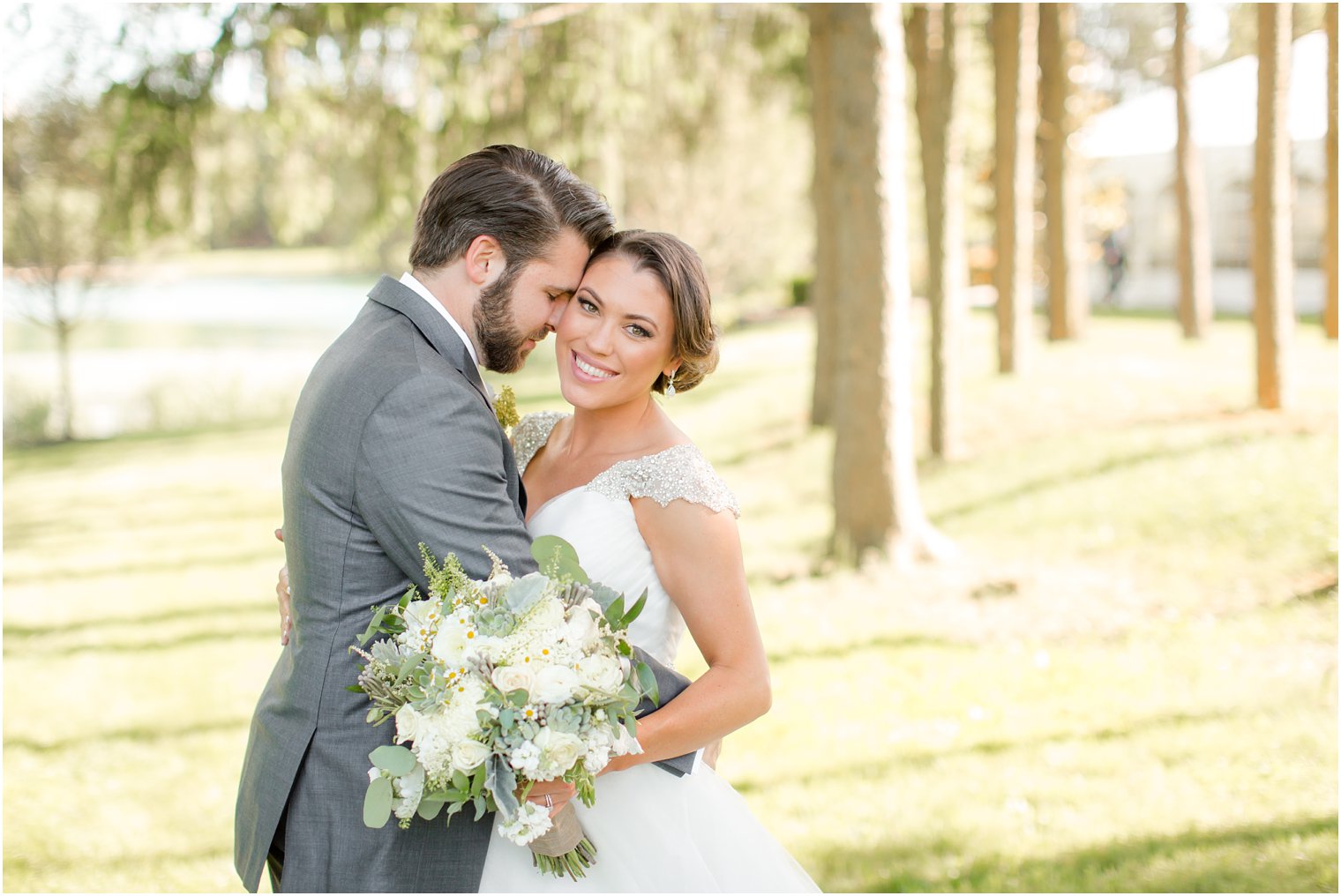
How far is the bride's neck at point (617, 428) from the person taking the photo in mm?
3074

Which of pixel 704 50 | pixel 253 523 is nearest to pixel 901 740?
pixel 253 523

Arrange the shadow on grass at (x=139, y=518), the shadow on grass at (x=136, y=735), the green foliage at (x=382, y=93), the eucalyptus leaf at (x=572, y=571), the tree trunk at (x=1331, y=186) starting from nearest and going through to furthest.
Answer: the eucalyptus leaf at (x=572, y=571), the shadow on grass at (x=136, y=735), the green foliage at (x=382, y=93), the shadow on grass at (x=139, y=518), the tree trunk at (x=1331, y=186)

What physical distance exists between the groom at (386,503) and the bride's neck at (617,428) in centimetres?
38

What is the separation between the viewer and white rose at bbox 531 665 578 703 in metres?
2.09

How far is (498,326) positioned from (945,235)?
1003cm

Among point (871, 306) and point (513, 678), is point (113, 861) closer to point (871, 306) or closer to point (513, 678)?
point (513, 678)

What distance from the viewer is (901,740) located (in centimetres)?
579

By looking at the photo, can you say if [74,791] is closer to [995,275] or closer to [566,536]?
[566,536]

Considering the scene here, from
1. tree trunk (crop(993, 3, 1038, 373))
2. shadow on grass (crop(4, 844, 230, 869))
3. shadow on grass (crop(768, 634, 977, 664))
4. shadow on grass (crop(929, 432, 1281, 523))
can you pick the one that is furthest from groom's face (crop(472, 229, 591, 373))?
tree trunk (crop(993, 3, 1038, 373))

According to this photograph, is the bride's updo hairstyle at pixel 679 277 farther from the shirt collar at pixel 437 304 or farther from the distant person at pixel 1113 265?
the distant person at pixel 1113 265

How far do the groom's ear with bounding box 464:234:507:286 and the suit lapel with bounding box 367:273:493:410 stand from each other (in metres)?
0.17

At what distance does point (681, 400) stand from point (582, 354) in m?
16.7

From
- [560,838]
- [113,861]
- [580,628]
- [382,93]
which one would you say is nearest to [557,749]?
[580,628]

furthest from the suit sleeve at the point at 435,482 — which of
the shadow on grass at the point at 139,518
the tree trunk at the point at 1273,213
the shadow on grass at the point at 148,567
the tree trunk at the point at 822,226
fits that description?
the tree trunk at the point at 1273,213
